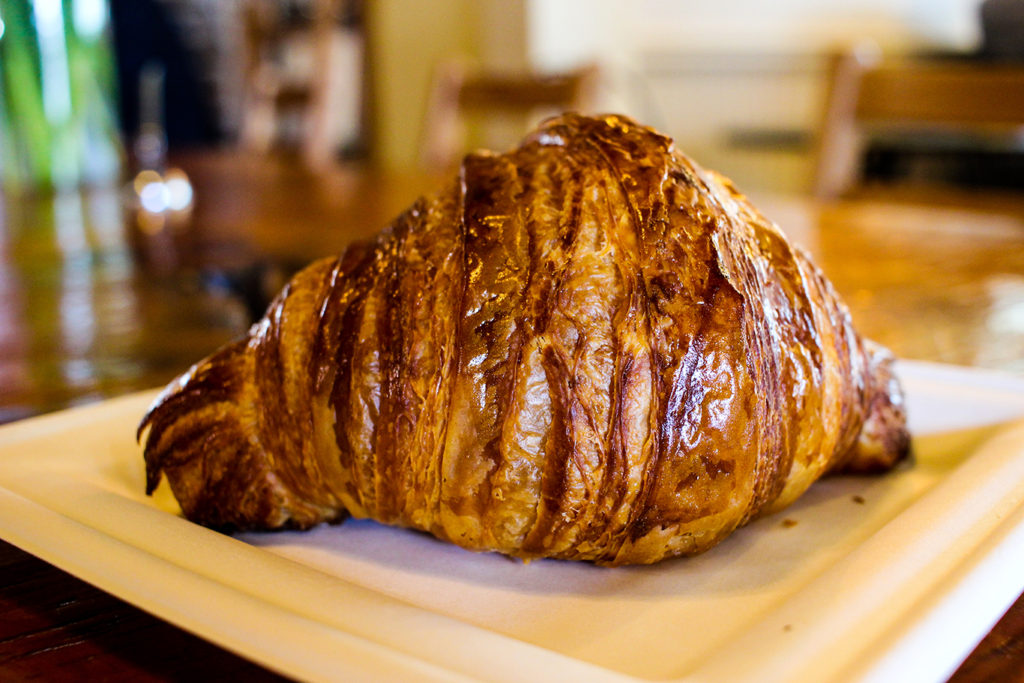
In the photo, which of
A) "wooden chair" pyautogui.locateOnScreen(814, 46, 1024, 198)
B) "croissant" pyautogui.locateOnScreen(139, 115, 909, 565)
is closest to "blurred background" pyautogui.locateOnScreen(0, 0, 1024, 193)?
"wooden chair" pyautogui.locateOnScreen(814, 46, 1024, 198)

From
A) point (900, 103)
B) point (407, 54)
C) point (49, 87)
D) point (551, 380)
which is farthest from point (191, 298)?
point (407, 54)

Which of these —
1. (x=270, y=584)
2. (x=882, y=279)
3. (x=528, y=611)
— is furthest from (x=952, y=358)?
(x=270, y=584)

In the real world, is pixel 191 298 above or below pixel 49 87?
below

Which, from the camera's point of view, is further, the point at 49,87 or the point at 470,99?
the point at 470,99

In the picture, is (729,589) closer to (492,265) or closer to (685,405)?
(685,405)

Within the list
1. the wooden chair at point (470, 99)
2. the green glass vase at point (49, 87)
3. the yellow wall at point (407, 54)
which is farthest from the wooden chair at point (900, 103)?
the yellow wall at point (407, 54)

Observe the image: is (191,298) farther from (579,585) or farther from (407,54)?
(407,54)

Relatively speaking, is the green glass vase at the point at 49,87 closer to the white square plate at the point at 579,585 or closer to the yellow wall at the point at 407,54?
the white square plate at the point at 579,585

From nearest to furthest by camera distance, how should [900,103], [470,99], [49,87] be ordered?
1. [900,103]
2. [49,87]
3. [470,99]
